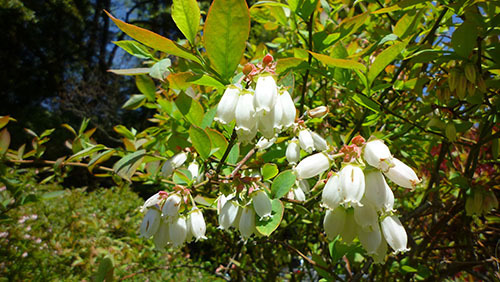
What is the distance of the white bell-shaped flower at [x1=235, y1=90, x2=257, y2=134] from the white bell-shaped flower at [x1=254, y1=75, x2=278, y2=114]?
0.02m

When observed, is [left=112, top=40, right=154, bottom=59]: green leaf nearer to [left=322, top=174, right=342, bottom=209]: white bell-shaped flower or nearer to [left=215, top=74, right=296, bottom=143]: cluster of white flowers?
[left=215, top=74, right=296, bottom=143]: cluster of white flowers

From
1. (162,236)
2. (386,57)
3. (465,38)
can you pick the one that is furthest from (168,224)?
(465,38)

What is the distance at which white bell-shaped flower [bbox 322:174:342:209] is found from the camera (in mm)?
468

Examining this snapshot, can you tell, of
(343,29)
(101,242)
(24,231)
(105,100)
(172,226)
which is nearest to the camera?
(172,226)

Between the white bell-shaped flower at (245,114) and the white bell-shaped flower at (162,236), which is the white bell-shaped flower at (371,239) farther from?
the white bell-shaped flower at (162,236)

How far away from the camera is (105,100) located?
1009cm

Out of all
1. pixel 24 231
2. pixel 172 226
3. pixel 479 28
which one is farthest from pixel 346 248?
pixel 24 231

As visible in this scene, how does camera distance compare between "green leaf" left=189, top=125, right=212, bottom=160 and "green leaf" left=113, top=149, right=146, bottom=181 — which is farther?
"green leaf" left=113, top=149, right=146, bottom=181

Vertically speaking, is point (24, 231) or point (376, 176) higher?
point (376, 176)

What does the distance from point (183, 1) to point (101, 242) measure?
2618mm

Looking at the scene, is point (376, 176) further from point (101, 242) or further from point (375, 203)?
point (101, 242)

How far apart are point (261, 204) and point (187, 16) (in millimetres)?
374

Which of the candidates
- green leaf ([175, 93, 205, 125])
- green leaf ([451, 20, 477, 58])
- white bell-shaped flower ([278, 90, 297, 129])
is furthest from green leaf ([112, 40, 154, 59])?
green leaf ([451, 20, 477, 58])

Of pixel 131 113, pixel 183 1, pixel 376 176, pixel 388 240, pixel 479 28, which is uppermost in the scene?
pixel 479 28
